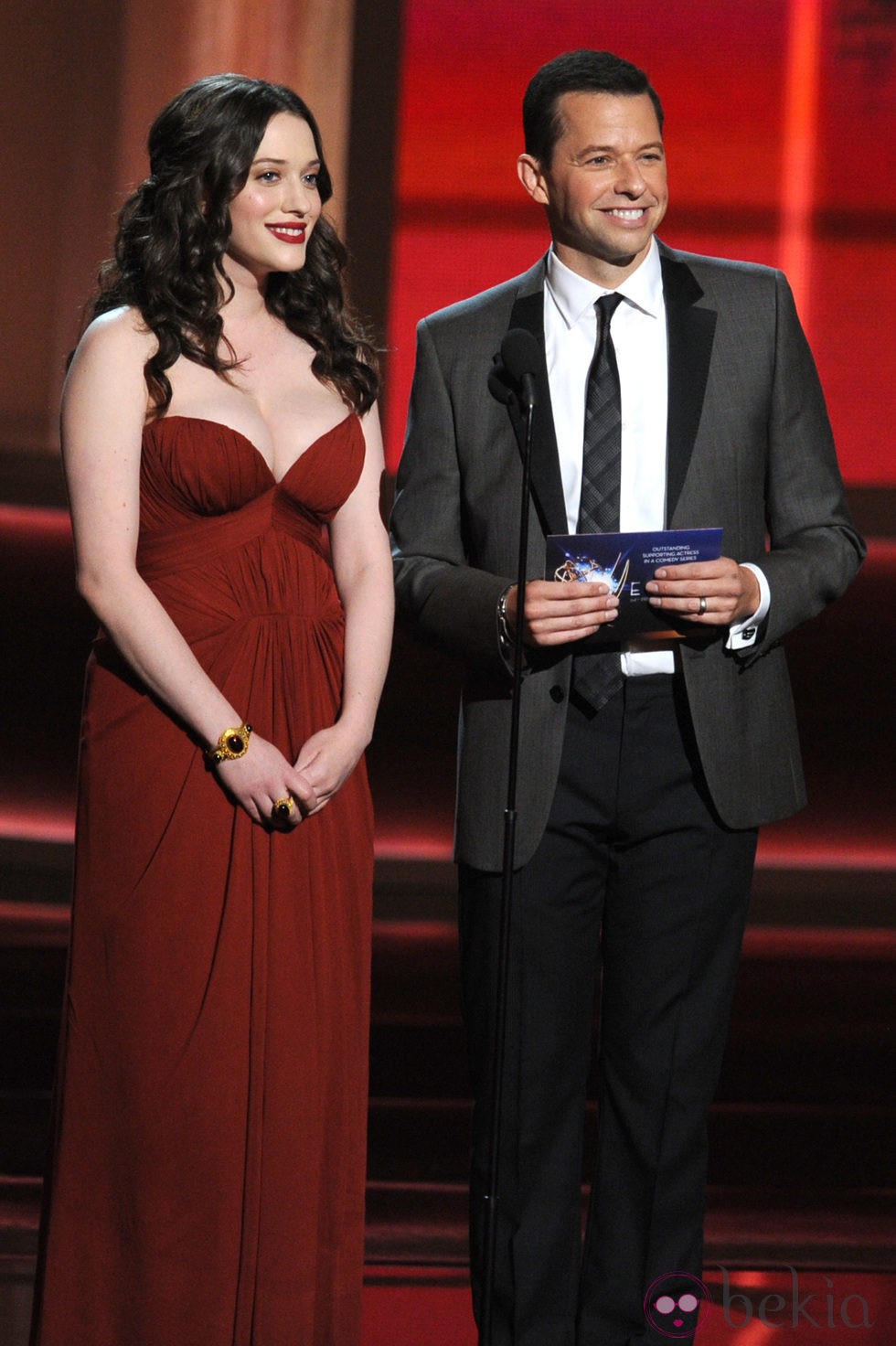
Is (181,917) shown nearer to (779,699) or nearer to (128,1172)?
(128,1172)

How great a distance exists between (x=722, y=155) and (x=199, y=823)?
3.38m

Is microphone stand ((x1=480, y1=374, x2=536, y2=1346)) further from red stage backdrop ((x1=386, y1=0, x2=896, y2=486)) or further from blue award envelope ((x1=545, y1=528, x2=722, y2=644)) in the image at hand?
red stage backdrop ((x1=386, y1=0, x2=896, y2=486))

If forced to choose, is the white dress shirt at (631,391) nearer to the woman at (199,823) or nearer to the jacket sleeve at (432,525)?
the jacket sleeve at (432,525)

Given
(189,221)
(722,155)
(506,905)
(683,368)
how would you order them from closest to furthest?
1. (506,905)
2. (189,221)
3. (683,368)
4. (722,155)

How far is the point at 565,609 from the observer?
2.21 metres

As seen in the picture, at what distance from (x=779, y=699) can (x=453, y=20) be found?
3193mm

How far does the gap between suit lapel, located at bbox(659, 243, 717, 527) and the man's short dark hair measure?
227mm

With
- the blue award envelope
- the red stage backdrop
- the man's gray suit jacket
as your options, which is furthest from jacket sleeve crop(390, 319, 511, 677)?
the red stage backdrop

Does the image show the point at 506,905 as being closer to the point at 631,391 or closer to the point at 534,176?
the point at 631,391

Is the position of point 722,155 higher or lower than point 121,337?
higher

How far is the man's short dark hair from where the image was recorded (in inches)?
94.3

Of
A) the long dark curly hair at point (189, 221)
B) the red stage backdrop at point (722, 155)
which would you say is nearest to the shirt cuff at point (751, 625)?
the long dark curly hair at point (189, 221)

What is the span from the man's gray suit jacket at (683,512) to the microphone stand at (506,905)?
13cm

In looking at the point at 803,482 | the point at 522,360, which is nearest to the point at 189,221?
the point at 522,360
